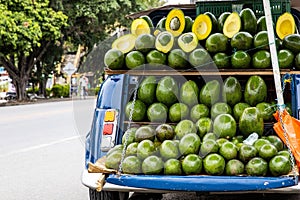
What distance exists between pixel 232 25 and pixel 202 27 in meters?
0.31

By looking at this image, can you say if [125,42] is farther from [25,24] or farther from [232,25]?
[25,24]

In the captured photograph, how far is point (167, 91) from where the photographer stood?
5.20 m

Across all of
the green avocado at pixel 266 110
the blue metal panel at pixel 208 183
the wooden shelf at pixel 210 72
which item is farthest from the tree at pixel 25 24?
the blue metal panel at pixel 208 183

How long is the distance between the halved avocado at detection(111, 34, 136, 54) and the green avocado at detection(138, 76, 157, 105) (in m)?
0.44

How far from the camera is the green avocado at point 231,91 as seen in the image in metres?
5.15

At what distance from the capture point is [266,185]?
4.10 meters

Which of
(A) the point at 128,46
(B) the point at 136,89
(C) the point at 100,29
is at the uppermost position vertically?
(C) the point at 100,29

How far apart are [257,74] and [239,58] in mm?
231

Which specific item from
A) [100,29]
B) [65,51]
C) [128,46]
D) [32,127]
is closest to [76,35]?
[100,29]

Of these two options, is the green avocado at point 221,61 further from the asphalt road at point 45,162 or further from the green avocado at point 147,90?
the asphalt road at point 45,162

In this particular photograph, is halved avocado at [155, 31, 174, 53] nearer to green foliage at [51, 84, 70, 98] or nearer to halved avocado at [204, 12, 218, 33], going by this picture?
halved avocado at [204, 12, 218, 33]

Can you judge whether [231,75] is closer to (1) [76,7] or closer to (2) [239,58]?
(2) [239,58]

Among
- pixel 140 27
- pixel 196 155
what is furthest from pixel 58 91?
pixel 196 155

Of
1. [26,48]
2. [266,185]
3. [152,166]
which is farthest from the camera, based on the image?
[26,48]
